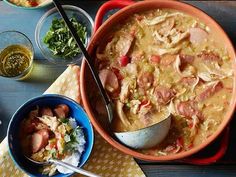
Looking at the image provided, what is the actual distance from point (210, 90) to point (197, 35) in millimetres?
187

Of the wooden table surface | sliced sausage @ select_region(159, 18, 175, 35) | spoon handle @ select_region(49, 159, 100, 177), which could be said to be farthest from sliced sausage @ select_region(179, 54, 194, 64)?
spoon handle @ select_region(49, 159, 100, 177)

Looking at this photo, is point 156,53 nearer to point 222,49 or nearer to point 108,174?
point 222,49

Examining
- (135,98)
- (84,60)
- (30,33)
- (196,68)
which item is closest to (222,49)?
(196,68)

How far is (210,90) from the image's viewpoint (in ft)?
5.98

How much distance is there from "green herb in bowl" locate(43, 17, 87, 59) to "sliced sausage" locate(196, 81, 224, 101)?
47 centimetres

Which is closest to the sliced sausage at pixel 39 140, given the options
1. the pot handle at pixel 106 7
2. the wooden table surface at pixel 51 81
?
the wooden table surface at pixel 51 81

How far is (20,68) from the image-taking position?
2.03 metres

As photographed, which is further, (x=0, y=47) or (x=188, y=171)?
(x=0, y=47)

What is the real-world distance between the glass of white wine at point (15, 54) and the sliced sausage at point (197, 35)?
57 centimetres

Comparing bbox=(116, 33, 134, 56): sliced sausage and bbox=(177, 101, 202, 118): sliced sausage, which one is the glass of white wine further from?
bbox=(177, 101, 202, 118): sliced sausage

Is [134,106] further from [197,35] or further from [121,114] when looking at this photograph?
[197,35]

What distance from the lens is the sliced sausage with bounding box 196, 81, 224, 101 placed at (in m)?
1.82

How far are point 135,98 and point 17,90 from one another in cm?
45

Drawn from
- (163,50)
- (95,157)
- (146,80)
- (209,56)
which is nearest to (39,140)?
(95,157)
